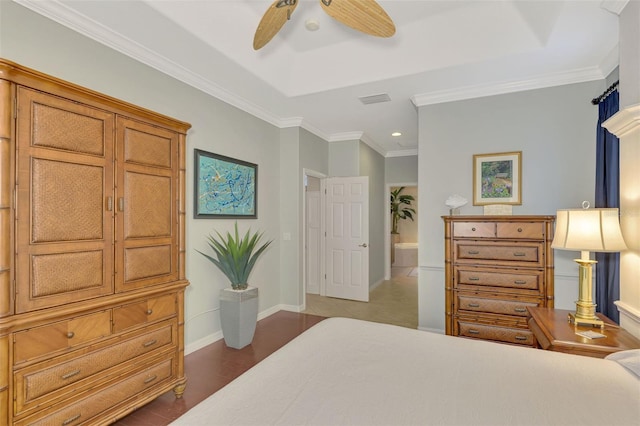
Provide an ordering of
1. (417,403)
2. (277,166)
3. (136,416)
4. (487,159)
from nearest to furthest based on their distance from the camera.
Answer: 1. (417,403)
2. (136,416)
3. (487,159)
4. (277,166)

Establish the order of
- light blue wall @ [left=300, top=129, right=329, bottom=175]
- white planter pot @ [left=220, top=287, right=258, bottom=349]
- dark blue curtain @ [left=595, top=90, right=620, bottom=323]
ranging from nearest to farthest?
1. dark blue curtain @ [left=595, top=90, right=620, bottom=323]
2. white planter pot @ [left=220, top=287, right=258, bottom=349]
3. light blue wall @ [left=300, top=129, right=329, bottom=175]

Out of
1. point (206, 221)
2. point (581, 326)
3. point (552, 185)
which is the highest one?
point (552, 185)

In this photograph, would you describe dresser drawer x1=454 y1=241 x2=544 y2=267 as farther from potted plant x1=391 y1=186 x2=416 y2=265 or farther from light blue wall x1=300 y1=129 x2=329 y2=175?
potted plant x1=391 y1=186 x2=416 y2=265

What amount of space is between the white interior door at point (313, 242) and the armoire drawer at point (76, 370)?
140 inches

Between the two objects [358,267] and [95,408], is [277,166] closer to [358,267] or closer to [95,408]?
[358,267]

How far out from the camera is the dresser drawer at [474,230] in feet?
9.75

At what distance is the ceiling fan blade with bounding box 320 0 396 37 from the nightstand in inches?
76.9

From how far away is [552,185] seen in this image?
3.16 m

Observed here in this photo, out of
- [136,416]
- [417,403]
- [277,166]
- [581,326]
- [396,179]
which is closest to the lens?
[417,403]

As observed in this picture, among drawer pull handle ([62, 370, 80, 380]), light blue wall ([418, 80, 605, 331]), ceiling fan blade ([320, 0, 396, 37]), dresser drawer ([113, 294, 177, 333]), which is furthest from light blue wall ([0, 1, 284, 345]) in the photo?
light blue wall ([418, 80, 605, 331])

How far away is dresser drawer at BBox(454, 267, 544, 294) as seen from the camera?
2812 millimetres

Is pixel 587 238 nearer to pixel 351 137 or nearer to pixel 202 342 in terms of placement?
pixel 202 342

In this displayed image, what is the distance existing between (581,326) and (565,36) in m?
2.13

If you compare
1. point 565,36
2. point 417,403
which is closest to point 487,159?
point 565,36
